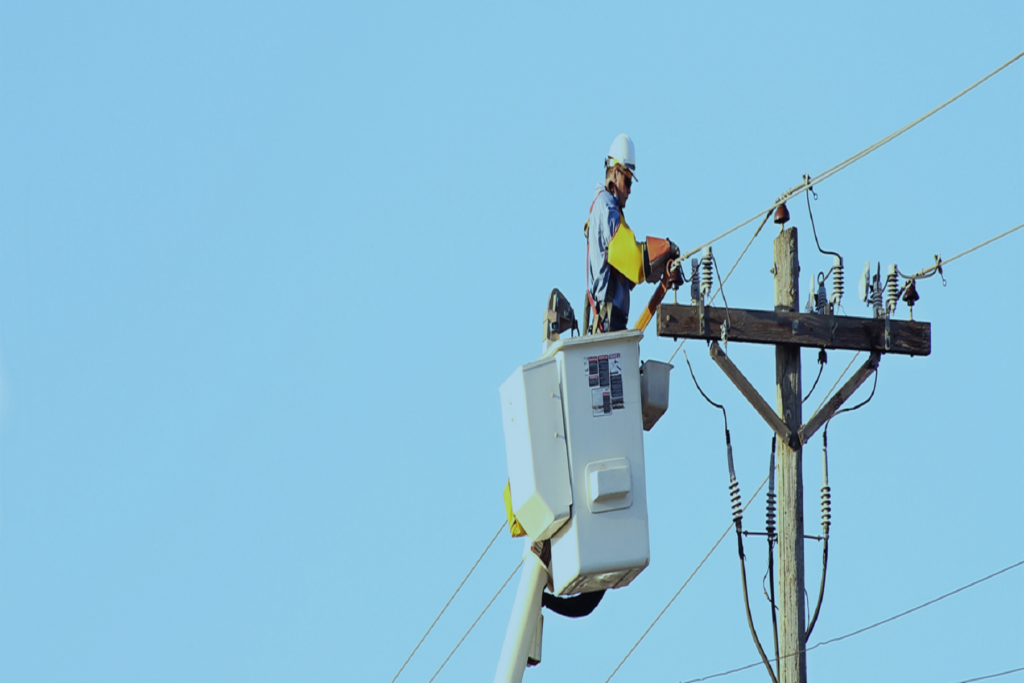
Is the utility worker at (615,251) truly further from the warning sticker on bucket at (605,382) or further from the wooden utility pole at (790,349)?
the wooden utility pole at (790,349)

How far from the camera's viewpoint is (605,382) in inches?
459

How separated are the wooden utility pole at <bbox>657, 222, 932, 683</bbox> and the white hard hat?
1.12 meters

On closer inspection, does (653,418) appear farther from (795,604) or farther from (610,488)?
(795,604)

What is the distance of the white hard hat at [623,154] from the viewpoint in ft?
40.7

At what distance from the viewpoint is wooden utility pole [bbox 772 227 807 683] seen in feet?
42.7

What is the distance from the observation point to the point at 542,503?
37.5 ft

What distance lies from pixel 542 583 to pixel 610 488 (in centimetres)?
87

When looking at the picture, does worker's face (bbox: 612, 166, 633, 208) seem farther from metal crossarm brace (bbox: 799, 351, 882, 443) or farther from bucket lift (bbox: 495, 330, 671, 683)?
metal crossarm brace (bbox: 799, 351, 882, 443)

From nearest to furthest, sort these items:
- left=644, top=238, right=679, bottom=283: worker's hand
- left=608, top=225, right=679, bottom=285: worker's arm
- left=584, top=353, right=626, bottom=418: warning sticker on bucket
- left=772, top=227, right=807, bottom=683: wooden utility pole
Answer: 1. left=584, top=353, right=626, bottom=418: warning sticker on bucket
2. left=608, top=225, right=679, bottom=285: worker's arm
3. left=644, top=238, right=679, bottom=283: worker's hand
4. left=772, top=227, right=807, bottom=683: wooden utility pole

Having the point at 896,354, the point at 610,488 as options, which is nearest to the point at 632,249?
the point at 610,488

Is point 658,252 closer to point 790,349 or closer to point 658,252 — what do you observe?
point 658,252

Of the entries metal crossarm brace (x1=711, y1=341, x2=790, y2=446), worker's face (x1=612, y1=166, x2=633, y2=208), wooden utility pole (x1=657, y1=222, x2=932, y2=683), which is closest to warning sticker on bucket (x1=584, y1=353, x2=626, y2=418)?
worker's face (x1=612, y1=166, x2=633, y2=208)

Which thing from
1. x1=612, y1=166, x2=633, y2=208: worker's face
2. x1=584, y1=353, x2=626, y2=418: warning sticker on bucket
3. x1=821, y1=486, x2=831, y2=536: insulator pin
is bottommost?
x1=821, y1=486, x2=831, y2=536: insulator pin

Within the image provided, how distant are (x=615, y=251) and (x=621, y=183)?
0.49 m
